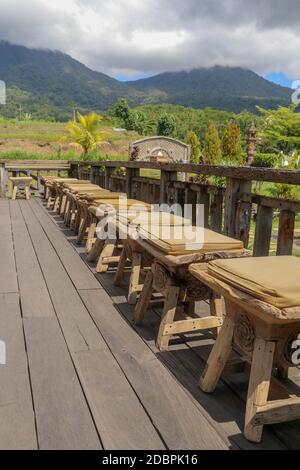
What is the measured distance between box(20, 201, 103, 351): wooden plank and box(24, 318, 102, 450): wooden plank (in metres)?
0.09

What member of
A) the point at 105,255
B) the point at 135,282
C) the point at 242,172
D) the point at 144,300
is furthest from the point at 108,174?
the point at 144,300

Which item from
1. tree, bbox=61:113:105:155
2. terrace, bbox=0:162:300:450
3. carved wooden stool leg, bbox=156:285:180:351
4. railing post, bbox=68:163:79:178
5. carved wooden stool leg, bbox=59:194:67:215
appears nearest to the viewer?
terrace, bbox=0:162:300:450

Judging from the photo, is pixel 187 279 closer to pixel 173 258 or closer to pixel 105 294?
pixel 173 258

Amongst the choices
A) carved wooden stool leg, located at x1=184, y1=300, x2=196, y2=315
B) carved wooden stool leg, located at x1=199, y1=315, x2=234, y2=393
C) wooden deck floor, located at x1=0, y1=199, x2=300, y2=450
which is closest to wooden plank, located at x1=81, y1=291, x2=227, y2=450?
wooden deck floor, located at x1=0, y1=199, x2=300, y2=450

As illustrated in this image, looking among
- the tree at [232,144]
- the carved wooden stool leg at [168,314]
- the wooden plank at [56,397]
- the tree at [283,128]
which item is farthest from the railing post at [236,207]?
the tree at [283,128]

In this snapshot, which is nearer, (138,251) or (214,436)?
(214,436)

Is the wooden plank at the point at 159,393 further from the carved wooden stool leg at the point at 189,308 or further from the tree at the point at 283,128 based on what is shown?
the tree at the point at 283,128

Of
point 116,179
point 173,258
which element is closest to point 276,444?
point 173,258

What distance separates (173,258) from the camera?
7.11 feet

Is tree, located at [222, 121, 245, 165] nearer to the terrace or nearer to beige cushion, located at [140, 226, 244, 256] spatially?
the terrace

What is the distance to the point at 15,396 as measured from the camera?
181cm

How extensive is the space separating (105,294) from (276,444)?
1851mm

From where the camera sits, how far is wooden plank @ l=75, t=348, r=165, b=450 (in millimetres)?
1552

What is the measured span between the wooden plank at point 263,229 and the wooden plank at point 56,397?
1.37 m
